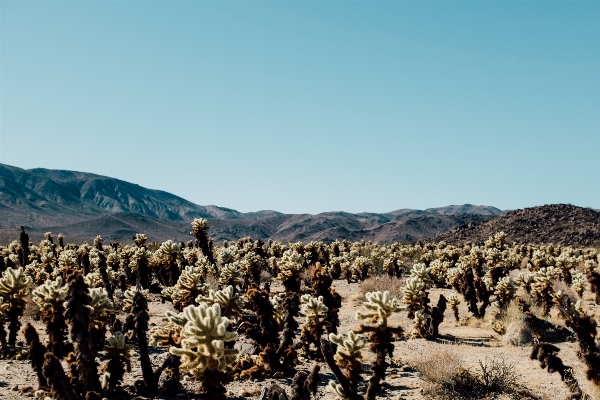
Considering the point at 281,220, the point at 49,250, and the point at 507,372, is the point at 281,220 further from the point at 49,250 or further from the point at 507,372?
the point at 507,372

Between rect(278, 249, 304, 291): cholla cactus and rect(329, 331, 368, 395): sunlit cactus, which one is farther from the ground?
rect(278, 249, 304, 291): cholla cactus

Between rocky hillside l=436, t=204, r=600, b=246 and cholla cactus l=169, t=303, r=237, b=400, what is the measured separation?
59.8 meters

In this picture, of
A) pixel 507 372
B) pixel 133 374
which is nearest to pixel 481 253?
pixel 507 372

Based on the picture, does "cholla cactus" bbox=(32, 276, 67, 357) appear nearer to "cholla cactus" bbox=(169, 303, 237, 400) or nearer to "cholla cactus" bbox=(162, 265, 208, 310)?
"cholla cactus" bbox=(162, 265, 208, 310)

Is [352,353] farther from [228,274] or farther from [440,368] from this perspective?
[228,274]

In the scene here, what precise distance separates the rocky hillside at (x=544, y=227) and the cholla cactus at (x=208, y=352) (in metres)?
59.8

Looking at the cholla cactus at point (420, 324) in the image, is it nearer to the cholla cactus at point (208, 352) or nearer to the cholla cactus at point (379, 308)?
the cholla cactus at point (379, 308)

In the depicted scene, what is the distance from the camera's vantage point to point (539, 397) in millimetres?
11148

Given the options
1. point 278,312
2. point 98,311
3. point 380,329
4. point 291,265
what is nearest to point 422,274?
point 291,265

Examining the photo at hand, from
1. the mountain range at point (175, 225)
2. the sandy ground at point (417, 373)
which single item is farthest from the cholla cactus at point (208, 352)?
the mountain range at point (175, 225)

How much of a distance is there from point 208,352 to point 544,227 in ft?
231

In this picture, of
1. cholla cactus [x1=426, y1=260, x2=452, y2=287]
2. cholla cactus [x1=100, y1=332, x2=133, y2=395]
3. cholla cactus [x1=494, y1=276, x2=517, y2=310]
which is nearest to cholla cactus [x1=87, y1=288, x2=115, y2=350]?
cholla cactus [x1=100, y1=332, x2=133, y2=395]

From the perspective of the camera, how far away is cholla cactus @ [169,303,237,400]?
805cm

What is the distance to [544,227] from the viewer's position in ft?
222
